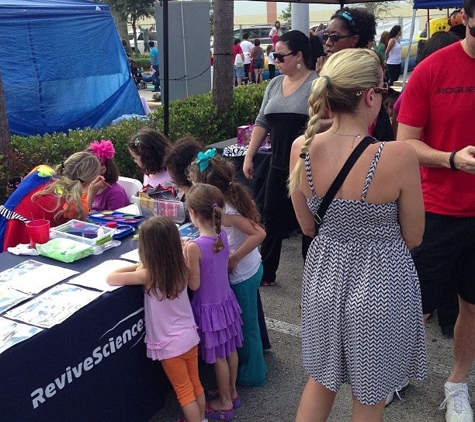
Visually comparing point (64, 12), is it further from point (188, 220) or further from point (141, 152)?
point (188, 220)

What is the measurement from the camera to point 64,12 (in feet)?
28.3

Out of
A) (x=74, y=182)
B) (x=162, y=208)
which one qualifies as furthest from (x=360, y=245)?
(x=74, y=182)

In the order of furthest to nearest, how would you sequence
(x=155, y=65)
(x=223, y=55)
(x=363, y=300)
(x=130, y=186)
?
1. (x=155, y=65)
2. (x=223, y=55)
3. (x=130, y=186)
4. (x=363, y=300)

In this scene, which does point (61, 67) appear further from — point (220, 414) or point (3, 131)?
point (220, 414)

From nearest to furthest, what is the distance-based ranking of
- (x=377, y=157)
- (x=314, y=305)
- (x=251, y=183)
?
1. (x=377, y=157)
2. (x=314, y=305)
3. (x=251, y=183)

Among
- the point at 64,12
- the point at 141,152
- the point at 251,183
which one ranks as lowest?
the point at 251,183

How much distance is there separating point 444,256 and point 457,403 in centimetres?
75

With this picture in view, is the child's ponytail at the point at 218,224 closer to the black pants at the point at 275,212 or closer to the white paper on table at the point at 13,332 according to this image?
the white paper on table at the point at 13,332

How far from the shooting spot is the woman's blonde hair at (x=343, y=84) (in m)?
1.80

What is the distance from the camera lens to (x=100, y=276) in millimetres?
2463

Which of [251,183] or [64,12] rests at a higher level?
[64,12]

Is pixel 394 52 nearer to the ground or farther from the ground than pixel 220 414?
farther from the ground

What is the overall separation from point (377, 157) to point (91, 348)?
1.36m

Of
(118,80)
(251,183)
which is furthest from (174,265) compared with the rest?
(118,80)
